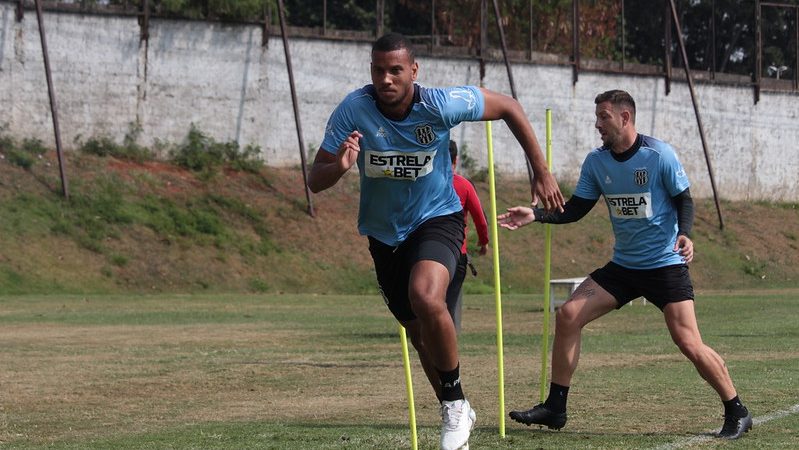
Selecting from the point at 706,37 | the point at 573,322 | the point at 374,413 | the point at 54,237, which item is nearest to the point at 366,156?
the point at 573,322

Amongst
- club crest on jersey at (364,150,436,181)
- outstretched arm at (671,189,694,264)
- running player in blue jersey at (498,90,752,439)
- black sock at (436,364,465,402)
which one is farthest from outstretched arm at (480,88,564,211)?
outstretched arm at (671,189,694,264)

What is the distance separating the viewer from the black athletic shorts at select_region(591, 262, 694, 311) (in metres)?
8.88

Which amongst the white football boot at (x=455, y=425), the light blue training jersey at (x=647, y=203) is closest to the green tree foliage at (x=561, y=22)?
the light blue training jersey at (x=647, y=203)

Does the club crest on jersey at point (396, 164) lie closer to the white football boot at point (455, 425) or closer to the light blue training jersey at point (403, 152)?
the light blue training jersey at point (403, 152)

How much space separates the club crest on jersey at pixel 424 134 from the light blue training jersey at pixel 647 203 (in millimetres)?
1849

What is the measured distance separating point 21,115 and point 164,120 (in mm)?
4289

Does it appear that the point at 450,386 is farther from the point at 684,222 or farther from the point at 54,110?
the point at 54,110

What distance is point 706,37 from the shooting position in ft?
211

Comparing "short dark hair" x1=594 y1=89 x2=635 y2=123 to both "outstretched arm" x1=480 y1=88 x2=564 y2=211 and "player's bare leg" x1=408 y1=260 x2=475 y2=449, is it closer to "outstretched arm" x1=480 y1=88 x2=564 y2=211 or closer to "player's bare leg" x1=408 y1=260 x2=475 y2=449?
"outstretched arm" x1=480 y1=88 x2=564 y2=211

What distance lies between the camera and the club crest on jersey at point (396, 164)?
7609 millimetres

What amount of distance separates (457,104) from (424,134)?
0.26 m

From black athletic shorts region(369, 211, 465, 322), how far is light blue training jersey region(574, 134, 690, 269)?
143cm

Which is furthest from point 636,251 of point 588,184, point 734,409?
point 734,409

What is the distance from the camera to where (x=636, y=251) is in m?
8.98
